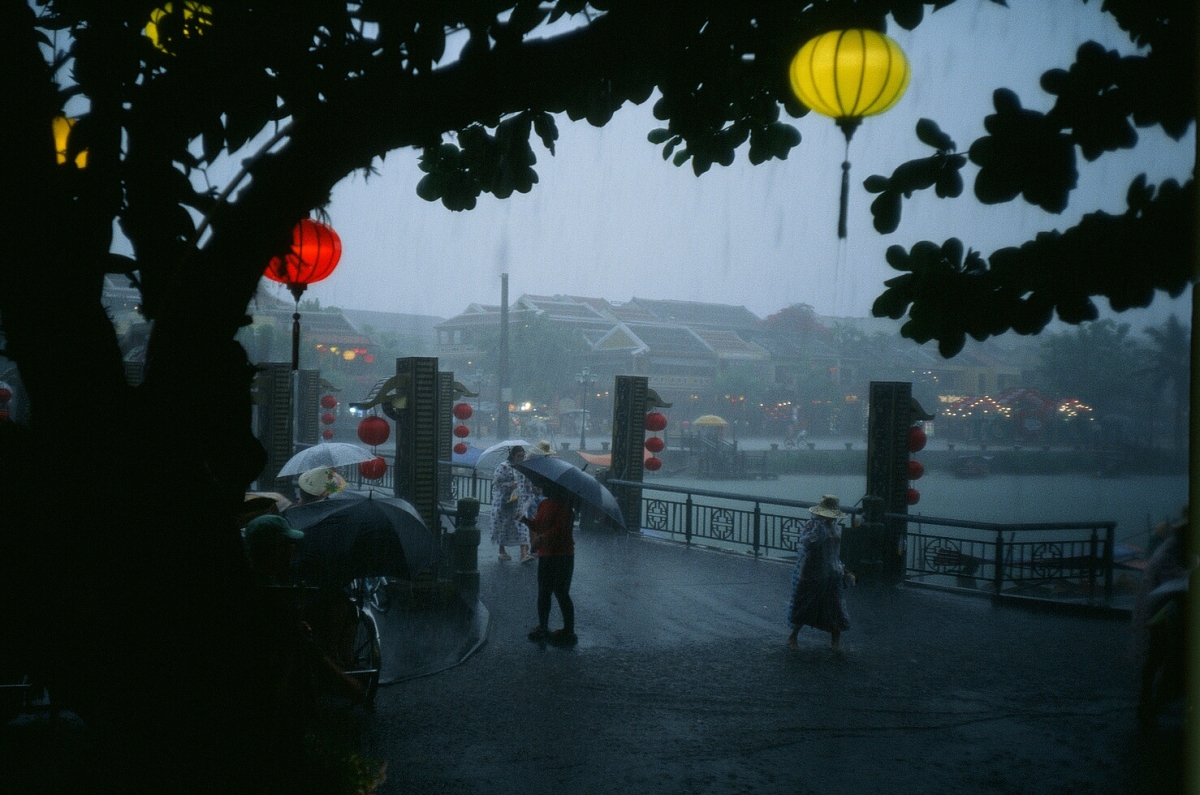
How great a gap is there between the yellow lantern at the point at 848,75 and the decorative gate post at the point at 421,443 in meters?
7.90

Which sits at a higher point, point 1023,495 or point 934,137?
point 934,137

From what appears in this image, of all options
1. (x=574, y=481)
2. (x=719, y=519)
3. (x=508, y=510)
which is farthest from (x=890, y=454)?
(x=574, y=481)

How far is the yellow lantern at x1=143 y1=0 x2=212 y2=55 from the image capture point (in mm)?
3342

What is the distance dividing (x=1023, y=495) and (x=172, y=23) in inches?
1007

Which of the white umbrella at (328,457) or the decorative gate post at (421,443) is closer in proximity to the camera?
the decorative gate post at (421,443)

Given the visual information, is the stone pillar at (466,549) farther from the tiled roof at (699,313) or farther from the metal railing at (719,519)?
the tiled roof at (699,313)

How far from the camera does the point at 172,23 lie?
334 centimetres

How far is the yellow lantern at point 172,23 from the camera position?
3.34 m

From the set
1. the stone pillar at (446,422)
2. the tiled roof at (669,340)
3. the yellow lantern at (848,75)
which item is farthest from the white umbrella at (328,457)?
the tiled roof at (669,340)

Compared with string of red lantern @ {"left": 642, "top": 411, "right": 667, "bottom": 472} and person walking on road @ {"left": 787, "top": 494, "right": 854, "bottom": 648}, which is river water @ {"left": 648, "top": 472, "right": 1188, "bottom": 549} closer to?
person walking on road @ {"left": 787, "top": 494, "right": 854, "bottom": 648}

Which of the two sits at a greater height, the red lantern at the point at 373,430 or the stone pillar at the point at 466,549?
the red lantern at the point at 373,430

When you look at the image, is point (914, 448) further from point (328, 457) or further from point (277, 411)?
point (277, 411)

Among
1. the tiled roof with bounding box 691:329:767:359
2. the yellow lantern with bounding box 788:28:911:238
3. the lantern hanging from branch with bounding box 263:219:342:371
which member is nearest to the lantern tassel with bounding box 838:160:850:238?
the yellow lantern with bounding box 788:28:911:238

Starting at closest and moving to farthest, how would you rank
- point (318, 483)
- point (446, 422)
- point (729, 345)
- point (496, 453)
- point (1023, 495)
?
point (318, 483), point (496, 453), point (446, 422), point (1023, 495), point (729, 345)
